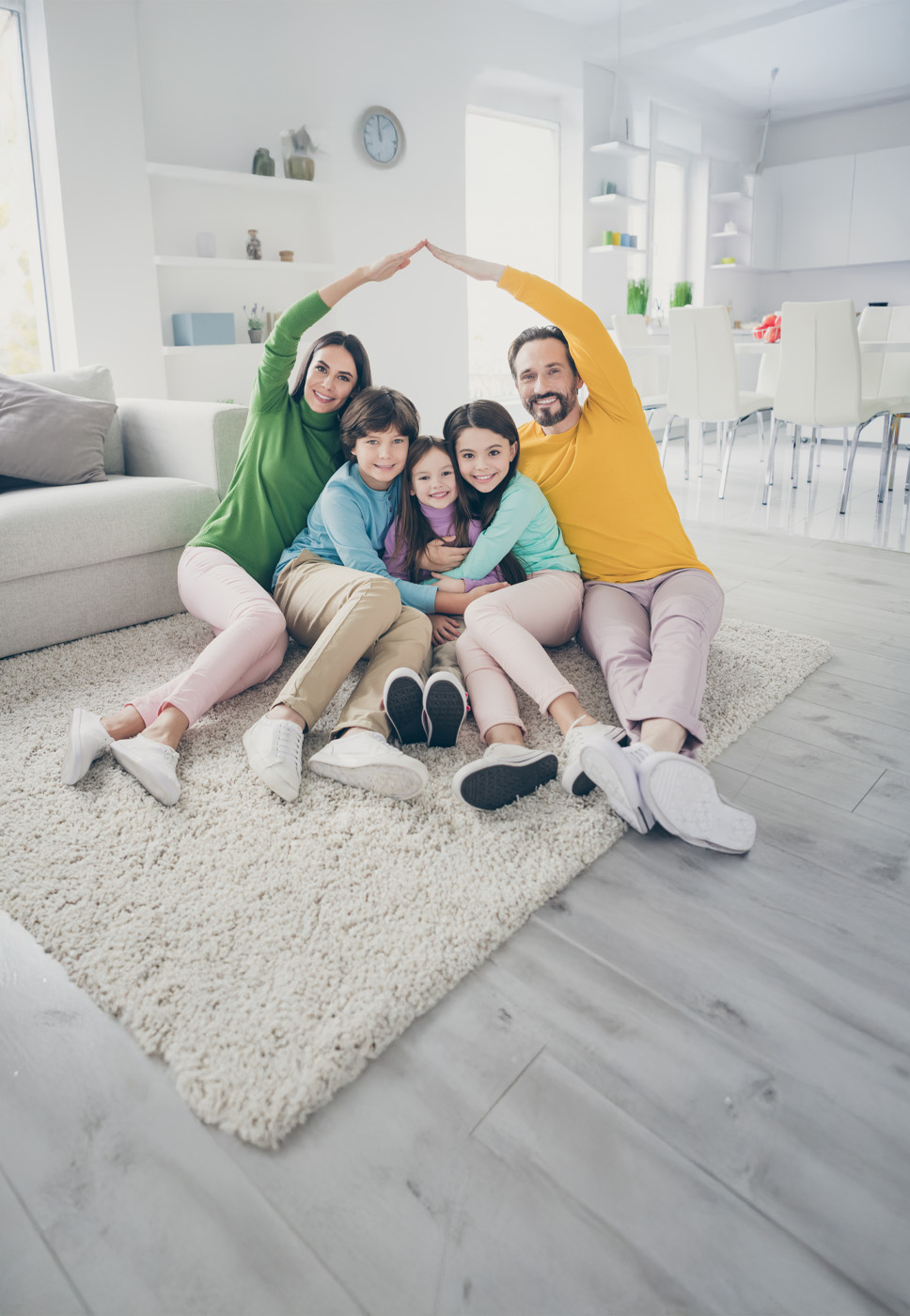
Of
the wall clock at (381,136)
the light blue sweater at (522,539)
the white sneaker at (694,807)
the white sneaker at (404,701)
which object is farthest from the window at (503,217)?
the white sneaker at (694,807)

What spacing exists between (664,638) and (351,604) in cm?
64

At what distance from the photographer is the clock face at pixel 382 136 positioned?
4.56 meters

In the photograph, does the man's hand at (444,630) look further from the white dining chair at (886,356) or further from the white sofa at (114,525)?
the white dining chair at (886,356)

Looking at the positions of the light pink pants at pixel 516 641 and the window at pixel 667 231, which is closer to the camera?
the light pink pants at pixel 516 641

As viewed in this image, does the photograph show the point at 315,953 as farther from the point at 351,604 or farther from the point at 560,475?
the point at 560,475

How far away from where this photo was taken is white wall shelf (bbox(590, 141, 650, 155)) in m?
5.89

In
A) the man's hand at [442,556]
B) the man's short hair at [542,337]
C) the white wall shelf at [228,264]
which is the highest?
the white wall shelf at [228,264]

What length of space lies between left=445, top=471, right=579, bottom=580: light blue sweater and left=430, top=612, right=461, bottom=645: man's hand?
0.12 m

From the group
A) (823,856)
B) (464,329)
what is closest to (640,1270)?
(823,856)

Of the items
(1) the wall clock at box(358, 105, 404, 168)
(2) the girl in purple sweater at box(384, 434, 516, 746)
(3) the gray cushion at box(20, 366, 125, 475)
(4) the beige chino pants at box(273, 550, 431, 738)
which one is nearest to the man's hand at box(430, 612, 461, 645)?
(2) the girl in purple sweater at box(384, 434, 516, 746)

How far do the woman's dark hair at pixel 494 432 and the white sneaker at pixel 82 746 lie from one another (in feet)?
3.19

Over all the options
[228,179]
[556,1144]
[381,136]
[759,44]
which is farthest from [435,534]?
[759,44]

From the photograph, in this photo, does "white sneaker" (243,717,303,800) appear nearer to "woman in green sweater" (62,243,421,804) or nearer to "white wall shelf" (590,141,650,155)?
"woman in green sweater" (62,243,421,804)

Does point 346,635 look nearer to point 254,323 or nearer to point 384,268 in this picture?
point 384,268
